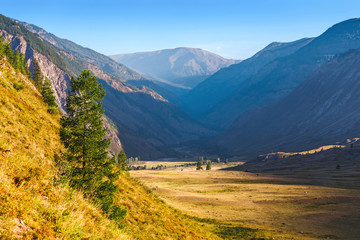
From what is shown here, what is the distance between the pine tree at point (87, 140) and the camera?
19.0m

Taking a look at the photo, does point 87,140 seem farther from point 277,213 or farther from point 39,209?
point 277,213

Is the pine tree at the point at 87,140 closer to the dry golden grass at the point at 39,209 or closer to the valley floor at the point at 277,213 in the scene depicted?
the dry golden grass at the point at 39,209

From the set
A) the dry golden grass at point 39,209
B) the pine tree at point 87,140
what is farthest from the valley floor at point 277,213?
the dry golden grass at point 39,209

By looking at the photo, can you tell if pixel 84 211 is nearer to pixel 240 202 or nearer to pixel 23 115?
pixel 23 115

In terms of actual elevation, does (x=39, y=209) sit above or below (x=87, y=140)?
above

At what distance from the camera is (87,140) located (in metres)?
19.6

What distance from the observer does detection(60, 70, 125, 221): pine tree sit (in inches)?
749

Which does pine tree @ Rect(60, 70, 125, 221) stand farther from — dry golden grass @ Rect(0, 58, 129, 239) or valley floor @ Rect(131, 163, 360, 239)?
valley floor @ Rect(131, 163, 360, 239)

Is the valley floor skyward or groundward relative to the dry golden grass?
groundward

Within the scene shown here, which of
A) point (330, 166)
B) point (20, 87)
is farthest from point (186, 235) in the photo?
point (330, 166)

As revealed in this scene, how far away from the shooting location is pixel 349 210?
38688mm

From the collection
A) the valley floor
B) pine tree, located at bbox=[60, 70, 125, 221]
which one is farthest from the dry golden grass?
the valley floor

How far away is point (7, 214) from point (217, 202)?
50.2 meters

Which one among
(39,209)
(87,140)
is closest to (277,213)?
(87,140)
